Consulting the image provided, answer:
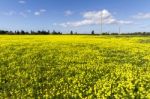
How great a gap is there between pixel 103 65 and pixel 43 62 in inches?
181

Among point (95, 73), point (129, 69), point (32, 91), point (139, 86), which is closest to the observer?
point (32, 91)

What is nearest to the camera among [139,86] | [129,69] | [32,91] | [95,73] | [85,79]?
[32,91]

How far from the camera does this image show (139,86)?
16.0 meters

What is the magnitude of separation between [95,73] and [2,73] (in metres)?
6.03

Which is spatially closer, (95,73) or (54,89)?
(54,89)

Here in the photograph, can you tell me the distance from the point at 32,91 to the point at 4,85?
6.26 feet

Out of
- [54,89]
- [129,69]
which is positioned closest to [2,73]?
[54,89]

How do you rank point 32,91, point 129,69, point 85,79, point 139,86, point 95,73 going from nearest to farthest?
point 32,91 < point 139,86 < point 85,79 < point 95,73 < point 129,69

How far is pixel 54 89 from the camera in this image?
1522 centimetres

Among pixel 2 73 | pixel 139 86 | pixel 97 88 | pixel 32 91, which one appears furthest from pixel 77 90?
pixel 2 73

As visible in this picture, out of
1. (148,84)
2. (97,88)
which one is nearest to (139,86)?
(148,84)

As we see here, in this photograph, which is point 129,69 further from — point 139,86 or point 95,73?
point 139,86

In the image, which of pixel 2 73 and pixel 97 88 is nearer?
pixel 97 88

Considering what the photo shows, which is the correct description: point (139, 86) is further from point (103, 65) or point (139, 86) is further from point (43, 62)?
point (43, 62)
